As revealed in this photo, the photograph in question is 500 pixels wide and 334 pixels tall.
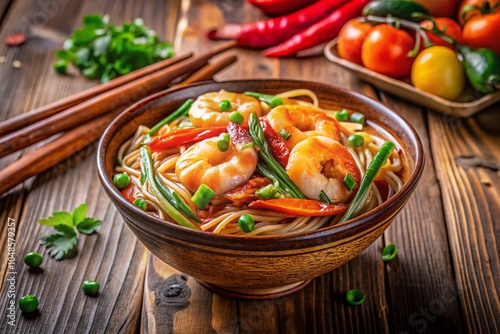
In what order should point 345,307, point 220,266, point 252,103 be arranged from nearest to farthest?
point 220,266, point 345,307, point 252,103

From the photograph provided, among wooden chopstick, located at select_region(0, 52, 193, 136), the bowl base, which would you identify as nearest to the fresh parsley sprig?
wooden chopstick, located at select_region(0, 52, 193, 136)

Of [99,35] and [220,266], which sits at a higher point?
[220,266]

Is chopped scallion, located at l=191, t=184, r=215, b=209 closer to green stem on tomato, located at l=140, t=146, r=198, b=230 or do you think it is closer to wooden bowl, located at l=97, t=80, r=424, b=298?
green stem on tomato, located at l=140, t=146, r=198, b=230

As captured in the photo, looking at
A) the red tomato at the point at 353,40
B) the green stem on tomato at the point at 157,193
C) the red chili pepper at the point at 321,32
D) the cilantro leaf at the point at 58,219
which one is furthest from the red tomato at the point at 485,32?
the cilantro leaf at the point at 58,219

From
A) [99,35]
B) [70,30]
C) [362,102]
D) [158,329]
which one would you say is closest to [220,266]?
[158,329]

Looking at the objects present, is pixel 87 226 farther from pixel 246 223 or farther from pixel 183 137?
pixel 246 223

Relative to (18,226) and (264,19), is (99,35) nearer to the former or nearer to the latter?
(264,19)
